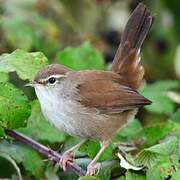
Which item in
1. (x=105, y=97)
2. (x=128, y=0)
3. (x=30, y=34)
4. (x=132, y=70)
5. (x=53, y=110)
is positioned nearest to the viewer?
(x=53, y=110)

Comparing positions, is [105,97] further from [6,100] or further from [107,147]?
[6,100]

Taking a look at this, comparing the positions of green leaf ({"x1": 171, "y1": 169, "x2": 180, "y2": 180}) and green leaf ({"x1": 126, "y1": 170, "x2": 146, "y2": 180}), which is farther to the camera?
green leaf ({"x1": 126, "y1": 170, "x2": 146, "y2": 180})

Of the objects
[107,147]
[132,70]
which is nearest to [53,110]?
[107,147]

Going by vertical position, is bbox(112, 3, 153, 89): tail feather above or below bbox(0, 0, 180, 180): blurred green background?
Result: above

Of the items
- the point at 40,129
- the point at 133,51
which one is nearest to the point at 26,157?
the point at 40,129

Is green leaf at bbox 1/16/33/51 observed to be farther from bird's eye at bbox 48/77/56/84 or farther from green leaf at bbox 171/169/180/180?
green leaf at bbox 171/169/180/180

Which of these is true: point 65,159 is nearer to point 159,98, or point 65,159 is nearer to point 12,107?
point 12,107

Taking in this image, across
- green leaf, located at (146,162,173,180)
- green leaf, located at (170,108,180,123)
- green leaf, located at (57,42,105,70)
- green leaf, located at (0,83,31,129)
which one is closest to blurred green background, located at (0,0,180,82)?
green leaf, located at (57,42,105,70)
